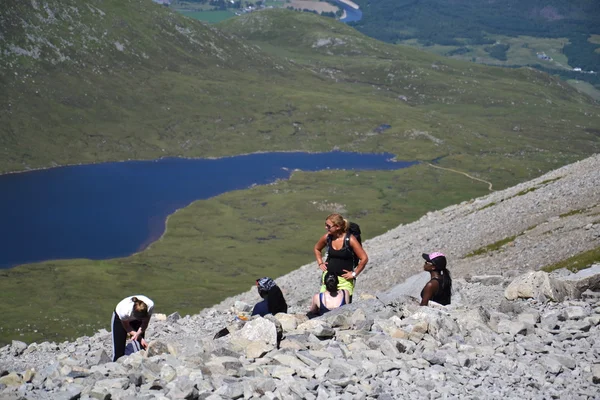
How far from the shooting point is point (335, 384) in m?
20.9

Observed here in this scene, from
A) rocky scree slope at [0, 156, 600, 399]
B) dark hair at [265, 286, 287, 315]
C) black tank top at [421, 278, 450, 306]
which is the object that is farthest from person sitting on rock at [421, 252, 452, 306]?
dark hair at [265, 286, 287, 315]

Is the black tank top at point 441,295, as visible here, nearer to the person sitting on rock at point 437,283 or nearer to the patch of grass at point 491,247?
the person sitting on rock at point 437,283

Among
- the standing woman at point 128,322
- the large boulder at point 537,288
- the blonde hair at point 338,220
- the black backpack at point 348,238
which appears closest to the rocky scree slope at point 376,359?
the large boulder at point 537,288

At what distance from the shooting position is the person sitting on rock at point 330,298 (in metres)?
29.1

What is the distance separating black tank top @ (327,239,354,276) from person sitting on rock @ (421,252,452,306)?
282cm

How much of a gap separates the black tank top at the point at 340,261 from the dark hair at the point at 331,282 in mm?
284

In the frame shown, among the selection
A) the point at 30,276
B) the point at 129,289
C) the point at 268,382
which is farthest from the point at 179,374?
the point at 30,276

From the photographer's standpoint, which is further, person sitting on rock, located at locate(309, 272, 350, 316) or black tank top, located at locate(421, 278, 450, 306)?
person sitting on rock, located at locate(309, 272, 350, 316)

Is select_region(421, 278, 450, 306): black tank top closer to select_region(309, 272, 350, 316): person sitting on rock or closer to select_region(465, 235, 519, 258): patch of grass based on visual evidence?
select_region(309, 272, 350, 316): person sitting on rock

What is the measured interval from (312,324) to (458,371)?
16.9ft

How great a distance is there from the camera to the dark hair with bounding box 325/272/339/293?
95.7 ft

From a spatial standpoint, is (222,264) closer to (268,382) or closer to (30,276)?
(30,276)

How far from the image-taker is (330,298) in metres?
29.4

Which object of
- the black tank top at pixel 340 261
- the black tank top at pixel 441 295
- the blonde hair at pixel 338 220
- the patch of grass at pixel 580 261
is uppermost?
the blonde hair at pixel 338 220
